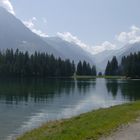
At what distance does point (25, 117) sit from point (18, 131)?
11836mm

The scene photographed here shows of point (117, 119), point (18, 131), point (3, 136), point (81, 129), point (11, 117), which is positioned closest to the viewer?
point (81, 129)

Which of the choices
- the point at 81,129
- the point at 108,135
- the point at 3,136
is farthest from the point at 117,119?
the point at 3,136

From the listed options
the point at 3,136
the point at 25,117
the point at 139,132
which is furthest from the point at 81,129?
the point at 25,117

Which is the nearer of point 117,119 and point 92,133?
point 92,133

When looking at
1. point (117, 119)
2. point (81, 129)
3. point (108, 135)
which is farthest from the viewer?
point (117, 119)

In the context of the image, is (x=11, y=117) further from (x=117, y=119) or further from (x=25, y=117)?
Result: (x=117, y=119)

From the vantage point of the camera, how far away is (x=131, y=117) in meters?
31.6

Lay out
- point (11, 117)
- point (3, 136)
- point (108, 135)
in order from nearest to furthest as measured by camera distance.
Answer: point (108, 135), point (3, 136), point (11, 117)

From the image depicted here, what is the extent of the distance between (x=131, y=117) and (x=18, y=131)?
12508 mm

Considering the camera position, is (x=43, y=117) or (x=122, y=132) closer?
(x=122, y=132)

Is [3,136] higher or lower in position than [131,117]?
lower

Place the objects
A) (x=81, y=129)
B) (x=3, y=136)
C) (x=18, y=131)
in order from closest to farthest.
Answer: (x=81, y=129), (x=3, y=136), (x=18, y=131)

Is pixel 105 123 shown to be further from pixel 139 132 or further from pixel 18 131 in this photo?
pixel 18 131

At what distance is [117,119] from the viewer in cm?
3034
